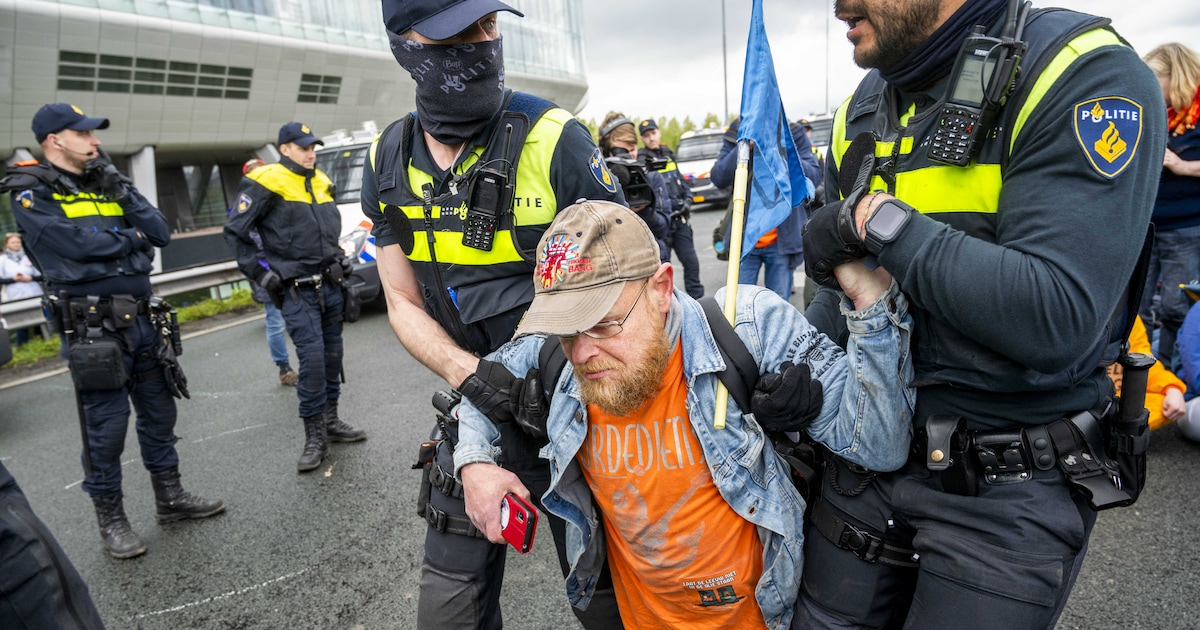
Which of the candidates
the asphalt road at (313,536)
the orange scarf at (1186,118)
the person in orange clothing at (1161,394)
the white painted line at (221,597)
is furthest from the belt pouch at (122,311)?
the orange scarf at (1186,118)

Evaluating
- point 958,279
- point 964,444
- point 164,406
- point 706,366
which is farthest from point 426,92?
point 164,406

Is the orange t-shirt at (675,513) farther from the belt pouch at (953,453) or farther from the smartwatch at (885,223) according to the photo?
the smartwatch at (885,223)

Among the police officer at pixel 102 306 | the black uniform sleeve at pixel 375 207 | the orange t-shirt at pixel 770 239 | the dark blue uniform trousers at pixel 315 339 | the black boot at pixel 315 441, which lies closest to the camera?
the black uniform sleeve at pixel 375 207

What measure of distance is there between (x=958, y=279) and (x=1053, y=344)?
211 mm

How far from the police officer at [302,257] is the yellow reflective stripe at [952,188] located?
4367mm

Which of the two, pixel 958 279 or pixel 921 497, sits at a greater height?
pixel 958 279

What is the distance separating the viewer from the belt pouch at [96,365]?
384 cm

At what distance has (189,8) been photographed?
24.2 metres

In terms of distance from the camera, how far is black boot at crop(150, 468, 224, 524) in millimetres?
4230

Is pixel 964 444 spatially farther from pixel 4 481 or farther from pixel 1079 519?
pixel 4 481

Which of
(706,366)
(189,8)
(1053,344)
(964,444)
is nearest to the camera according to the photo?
(1053,344)

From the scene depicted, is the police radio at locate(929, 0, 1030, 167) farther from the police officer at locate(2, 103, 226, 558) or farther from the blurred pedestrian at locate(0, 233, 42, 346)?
the blurred pedestrian at locate(0, 233, 42, 346)

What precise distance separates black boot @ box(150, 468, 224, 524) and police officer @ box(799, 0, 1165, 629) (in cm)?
381

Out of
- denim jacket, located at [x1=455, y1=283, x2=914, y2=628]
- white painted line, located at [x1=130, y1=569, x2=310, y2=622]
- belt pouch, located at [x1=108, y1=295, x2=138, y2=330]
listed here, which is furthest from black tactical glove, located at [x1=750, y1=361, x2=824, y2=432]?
belt pouch, located at [x1=108, y1=295, x2=138, y2=330]
